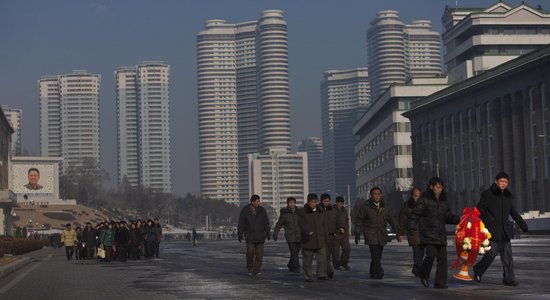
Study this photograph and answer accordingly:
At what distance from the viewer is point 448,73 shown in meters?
150

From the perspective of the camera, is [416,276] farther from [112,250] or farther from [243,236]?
[112,250]

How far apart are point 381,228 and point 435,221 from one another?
3.89 m

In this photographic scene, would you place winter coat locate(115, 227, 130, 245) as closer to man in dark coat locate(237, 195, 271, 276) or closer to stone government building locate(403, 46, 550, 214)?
man in dark coat locate(237, 195, 271, 276)

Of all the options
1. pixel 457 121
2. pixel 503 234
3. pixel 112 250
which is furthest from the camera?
pixel 457 121

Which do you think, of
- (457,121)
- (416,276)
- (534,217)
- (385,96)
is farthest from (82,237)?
(385,96)

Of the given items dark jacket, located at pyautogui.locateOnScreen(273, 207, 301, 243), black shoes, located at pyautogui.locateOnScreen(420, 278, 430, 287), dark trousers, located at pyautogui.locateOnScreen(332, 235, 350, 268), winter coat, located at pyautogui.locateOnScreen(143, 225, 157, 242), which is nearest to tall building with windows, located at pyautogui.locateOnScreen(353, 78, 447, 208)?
winter coat, located at pyautogui.locateOnScreen(143, 225, 157, 242)

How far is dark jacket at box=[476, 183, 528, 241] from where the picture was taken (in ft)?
62.8

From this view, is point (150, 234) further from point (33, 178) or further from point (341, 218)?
point (33, 178)

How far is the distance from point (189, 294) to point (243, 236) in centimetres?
751

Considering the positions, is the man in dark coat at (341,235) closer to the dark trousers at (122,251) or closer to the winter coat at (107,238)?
the dark trousers at (122,251)

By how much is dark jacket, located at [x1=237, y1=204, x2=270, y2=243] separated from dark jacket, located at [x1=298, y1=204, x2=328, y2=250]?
4163mm

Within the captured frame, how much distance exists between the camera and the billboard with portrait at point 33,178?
626 ft

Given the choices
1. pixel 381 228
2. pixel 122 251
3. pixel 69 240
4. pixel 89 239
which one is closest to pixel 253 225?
pixel 381 228

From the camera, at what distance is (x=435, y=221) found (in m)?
19.2
